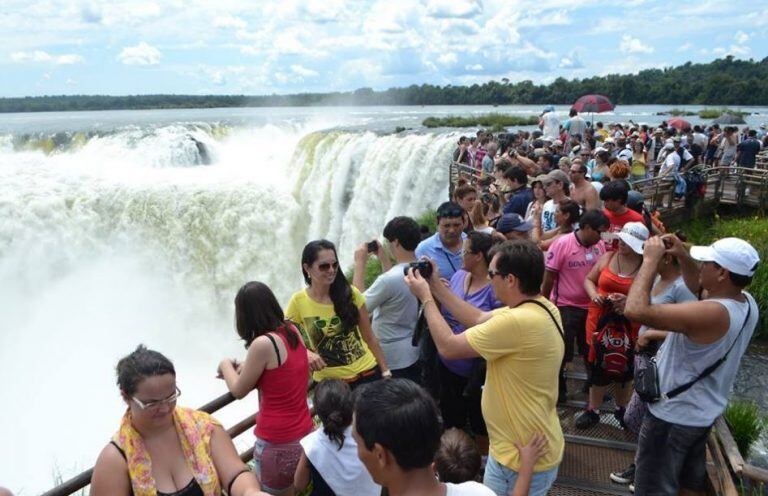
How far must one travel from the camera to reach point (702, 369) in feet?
9.87

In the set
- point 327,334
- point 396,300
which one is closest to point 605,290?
point 396,300

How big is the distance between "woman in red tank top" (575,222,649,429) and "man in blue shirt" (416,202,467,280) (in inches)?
39.6

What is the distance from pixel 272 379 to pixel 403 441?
4.39 ft

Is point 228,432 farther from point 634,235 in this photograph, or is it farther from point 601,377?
point 634,235

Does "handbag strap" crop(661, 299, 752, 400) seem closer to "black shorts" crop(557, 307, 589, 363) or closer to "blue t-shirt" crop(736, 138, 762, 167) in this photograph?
"black shorts" crop(557, 307, 589, 363)

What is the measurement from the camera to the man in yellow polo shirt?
250 centimetres

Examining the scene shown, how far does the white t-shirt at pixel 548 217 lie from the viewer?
600 cm

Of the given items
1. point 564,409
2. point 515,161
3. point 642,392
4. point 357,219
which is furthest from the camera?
point 357,219

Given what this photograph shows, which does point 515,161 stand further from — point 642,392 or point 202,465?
point 202,465

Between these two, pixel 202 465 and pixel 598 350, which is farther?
pixel 598 350

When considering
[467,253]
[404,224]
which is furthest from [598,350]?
[404,224]

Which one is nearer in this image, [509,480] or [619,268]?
[509,480]

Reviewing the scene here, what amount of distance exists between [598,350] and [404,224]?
1.68m

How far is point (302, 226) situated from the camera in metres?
20.5
